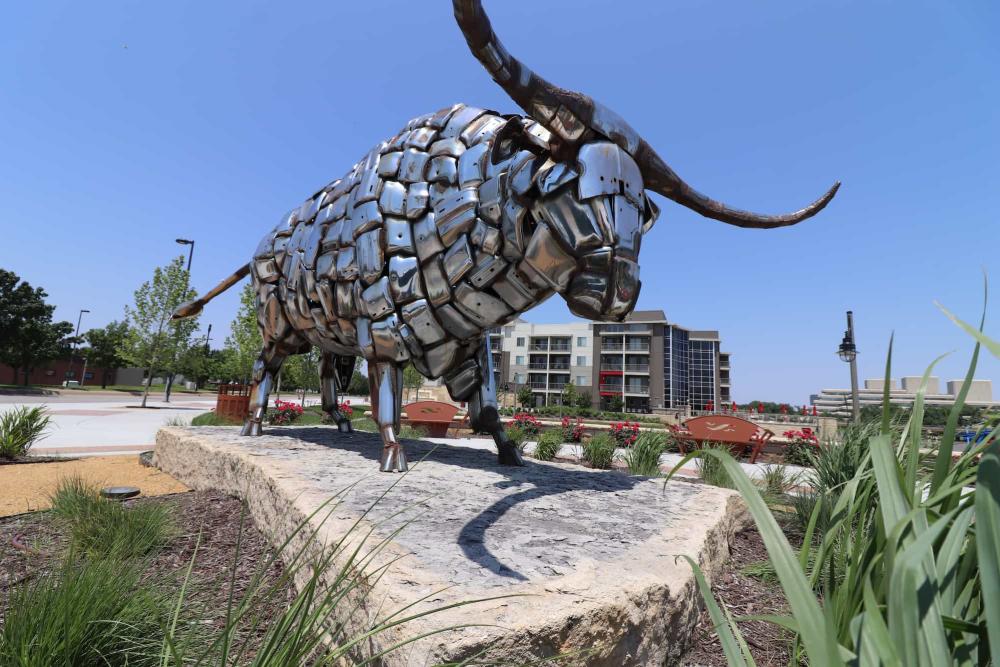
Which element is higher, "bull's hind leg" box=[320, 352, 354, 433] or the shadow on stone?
"bull's hind leg" box=[320, 352, 354, 433]

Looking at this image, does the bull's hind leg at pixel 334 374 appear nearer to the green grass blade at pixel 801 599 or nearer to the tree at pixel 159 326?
the green grass blade at pixel 801 599

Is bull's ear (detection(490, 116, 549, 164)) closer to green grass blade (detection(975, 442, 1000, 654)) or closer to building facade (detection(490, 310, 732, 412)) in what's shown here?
green grass blade (detection(975, 442, 1000, 654))

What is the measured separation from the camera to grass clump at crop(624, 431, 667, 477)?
21.0 feet

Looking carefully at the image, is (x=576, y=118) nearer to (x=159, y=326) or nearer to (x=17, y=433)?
(x=17, y=433)

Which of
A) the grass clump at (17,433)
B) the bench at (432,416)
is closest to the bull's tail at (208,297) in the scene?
the grass clump at (17,433)

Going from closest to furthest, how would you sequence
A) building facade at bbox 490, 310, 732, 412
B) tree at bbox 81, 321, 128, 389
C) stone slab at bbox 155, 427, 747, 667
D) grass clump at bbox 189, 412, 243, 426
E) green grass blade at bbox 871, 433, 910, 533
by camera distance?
green grass blade at bbox 871, 433, 910, 533, stone slab at bbox 155, 427, 747, 667, grass clump at bbox 189, 412, 243, 426, tree at bbox 81, 321, 128, 389, building facade at bbox 490, 310, 732, 412

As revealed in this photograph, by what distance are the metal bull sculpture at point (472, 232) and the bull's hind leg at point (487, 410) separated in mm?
14

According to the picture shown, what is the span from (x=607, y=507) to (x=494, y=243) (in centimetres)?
202

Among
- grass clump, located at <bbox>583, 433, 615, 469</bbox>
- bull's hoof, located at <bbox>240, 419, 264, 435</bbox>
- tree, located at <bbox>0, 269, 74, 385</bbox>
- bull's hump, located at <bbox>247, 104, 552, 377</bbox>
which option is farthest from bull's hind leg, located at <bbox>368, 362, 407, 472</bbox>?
tree, located at <bbox>0, 269, 74, 385</bbox>

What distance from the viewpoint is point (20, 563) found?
9.80 ft

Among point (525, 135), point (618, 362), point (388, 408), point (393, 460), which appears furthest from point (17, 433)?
point (618, 362)

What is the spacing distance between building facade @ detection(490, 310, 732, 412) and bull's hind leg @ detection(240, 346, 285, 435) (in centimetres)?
4584

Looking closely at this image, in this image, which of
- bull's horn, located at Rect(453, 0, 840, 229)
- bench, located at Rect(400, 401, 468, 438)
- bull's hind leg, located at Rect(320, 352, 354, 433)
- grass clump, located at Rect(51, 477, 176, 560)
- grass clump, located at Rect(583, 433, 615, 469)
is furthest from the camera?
bench, located at Rect(400, 401, 468, 438)

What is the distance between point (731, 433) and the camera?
1133 centimetres
